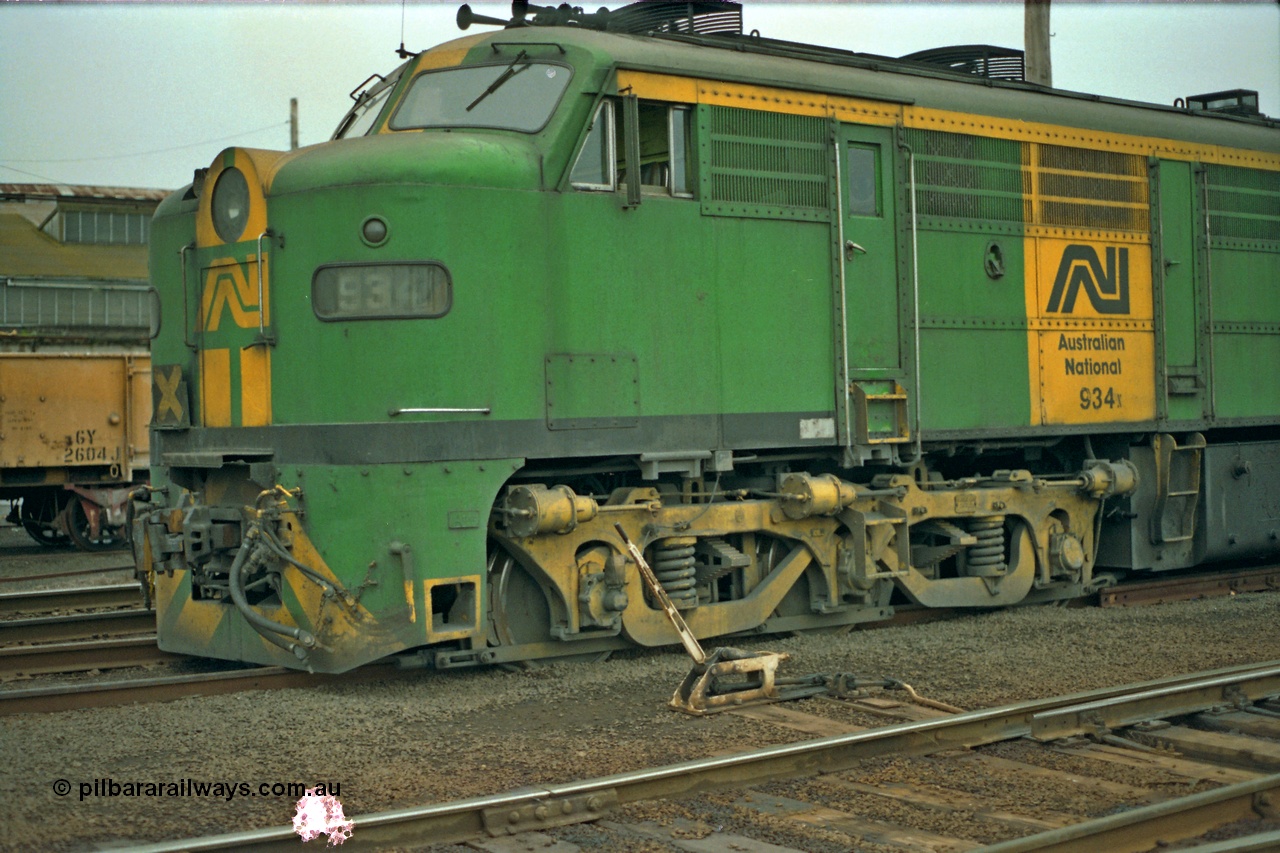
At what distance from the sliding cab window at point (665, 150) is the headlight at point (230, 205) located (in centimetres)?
250

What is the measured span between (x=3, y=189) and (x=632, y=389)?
3012 centimetres

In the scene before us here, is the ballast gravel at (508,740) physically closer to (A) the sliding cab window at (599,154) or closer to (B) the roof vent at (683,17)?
(A) the sliding cab window at (599,154)

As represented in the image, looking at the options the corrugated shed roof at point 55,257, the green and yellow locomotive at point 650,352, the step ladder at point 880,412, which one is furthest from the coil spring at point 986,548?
the corrugated shed roof at point 55,257

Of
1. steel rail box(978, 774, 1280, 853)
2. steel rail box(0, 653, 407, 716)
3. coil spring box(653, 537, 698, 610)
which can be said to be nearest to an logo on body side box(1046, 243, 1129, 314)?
coil spring box(653, 537, 698, 610)

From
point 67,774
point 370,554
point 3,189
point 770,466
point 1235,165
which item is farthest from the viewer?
point 3,189

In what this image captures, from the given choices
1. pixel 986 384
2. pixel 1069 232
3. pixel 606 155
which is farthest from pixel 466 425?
pixel 1069 232

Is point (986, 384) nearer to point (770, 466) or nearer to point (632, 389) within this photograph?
point (770, 466)

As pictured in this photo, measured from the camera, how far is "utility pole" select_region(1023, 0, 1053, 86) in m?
16.8

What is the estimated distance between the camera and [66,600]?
41.4ft

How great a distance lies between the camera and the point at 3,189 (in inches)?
1351

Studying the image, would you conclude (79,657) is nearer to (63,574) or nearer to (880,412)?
(880,412)

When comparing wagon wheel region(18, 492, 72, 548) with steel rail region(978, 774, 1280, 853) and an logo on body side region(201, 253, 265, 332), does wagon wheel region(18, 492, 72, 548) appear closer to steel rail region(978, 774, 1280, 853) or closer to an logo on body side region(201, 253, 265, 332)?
an logo on body side region(201, 253, 265, 332)

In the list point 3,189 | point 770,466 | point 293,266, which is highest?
point 3,189

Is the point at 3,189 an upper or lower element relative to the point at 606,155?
upper
